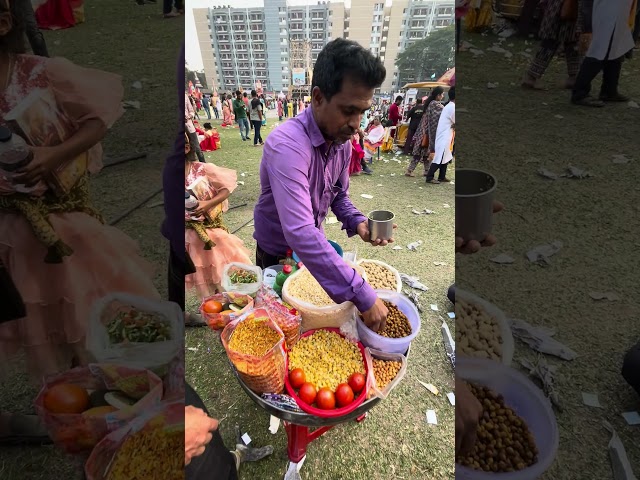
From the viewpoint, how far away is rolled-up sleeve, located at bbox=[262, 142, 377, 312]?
1089 millimetres

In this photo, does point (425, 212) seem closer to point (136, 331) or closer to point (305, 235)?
point (305, 235)

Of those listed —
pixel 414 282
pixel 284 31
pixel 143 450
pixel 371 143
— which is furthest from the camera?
pixel 371 143

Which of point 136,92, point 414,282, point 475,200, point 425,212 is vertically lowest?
point 414,282

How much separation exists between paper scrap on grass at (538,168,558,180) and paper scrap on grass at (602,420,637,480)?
403 millimetres

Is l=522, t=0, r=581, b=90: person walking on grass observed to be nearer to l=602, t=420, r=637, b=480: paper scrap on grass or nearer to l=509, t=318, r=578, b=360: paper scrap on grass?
l=509, t=318, r=578, b=360: paper scrap on grass

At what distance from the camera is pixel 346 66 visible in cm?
98

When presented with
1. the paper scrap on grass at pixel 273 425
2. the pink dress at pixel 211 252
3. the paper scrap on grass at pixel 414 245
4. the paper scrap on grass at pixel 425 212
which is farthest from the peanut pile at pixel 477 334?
the paper scrap on grass at pixel 425 212

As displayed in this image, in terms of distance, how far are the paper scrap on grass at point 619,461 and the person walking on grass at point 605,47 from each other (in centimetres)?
47

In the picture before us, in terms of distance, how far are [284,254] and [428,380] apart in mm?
1382

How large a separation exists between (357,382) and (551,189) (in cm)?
105

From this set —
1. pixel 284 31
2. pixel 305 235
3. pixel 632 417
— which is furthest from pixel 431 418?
pixel 284 31

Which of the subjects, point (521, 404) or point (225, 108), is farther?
point (225, 108)

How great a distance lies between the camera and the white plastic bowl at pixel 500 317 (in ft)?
1.25

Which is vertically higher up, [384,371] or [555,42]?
[555,42]
